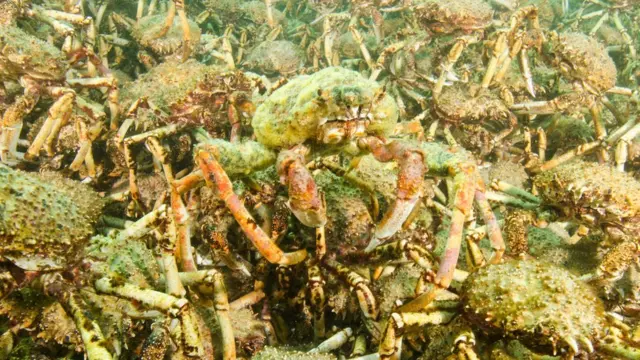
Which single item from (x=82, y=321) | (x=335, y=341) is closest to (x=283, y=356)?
(x=335, y=341)

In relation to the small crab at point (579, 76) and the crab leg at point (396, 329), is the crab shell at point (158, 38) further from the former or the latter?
the crab leg at point (396, 329)

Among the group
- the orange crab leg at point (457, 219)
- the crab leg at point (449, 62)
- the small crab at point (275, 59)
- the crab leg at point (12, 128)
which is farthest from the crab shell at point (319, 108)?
the small crab at point (275, 59)

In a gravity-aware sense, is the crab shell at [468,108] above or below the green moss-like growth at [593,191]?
above

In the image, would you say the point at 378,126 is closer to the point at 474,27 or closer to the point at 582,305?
the point at 582,305

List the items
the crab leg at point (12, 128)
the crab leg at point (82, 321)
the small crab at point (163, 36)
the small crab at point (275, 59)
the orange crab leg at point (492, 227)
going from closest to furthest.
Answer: the crab leg at point (82, 321) < the orange crab leg at point (492, 227) < the crab leg at point (12, 128) < the small crab at point (163, 36) < the small crab at point (275, 59)

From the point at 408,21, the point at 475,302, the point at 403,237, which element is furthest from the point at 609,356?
the point at 408,21

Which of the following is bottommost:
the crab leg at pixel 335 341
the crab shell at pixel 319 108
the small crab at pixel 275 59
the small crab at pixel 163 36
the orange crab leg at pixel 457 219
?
the crab leg at pixel 335 341

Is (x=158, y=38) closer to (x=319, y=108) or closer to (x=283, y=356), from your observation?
(x=319, y=108)
